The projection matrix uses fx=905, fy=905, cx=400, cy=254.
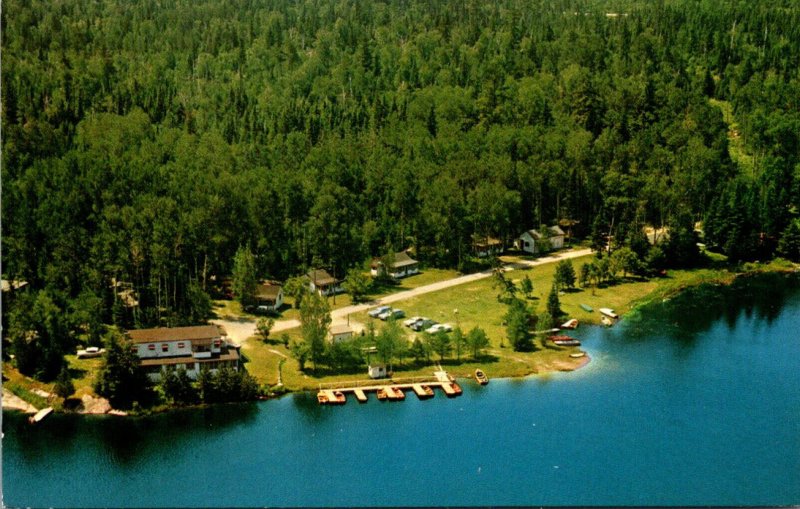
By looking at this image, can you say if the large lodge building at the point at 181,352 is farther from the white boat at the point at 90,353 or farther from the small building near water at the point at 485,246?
the small building near water at the point at 485,246

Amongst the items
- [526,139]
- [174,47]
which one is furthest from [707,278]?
[174,47]

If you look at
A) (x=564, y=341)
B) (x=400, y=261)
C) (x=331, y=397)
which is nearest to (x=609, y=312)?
(x=564, y=341)

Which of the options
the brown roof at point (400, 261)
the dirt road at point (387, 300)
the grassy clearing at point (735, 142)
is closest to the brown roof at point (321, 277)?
the dirt road at point (387, 300)

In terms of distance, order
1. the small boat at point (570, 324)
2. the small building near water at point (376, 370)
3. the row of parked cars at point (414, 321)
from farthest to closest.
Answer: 1. the small boat at point (570, 324)
2. the row of parked cars at point (414, 321)
3. the small building near water at point (376, 370)

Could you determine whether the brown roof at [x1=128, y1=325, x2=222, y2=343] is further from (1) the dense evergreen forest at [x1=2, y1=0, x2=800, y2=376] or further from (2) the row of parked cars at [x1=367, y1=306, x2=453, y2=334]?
(2) the row of parked cars at [x1=367, y1=306, x2=453, y2=334]

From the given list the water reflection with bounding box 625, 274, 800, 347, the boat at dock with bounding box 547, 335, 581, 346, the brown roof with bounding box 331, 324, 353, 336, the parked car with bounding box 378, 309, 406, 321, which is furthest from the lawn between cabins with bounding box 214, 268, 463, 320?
the water reflection with bounding box 625, 274, 800, 347

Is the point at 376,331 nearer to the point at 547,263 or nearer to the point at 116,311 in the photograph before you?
the point at 116,311
